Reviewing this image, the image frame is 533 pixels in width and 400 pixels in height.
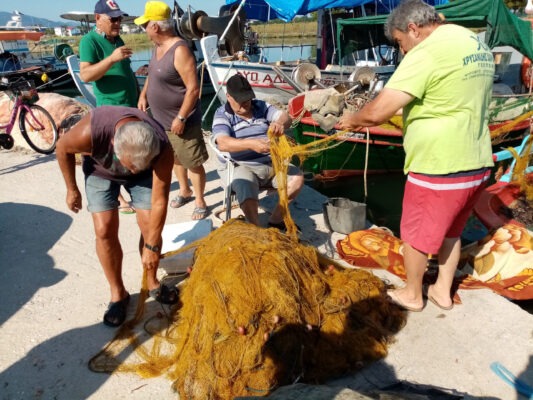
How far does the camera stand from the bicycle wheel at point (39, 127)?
6.97 metres

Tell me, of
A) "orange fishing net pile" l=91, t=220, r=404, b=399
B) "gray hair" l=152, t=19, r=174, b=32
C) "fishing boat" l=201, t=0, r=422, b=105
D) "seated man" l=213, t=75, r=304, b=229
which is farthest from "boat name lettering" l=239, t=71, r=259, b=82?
"orange fishing net pile" l=91, t=220, r=404, b=399

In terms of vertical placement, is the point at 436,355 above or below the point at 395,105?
below

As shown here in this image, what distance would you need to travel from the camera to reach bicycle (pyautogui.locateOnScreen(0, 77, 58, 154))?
694 cm

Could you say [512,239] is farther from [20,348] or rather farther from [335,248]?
[20,348]

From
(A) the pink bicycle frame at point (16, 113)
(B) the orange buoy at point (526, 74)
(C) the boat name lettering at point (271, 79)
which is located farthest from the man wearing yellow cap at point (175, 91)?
(B) the orange buoy at point (526, 74)

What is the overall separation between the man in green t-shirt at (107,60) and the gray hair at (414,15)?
263 cm

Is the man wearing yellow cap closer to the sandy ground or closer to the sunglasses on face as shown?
the sunglasses on face

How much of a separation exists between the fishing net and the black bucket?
1.26m

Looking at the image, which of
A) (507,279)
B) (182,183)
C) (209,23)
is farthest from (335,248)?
(209,23)

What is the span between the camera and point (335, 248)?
3.82 metres

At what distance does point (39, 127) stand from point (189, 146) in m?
4.56

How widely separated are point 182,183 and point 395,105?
122 inches

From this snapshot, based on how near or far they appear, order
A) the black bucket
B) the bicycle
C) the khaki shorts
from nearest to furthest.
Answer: the black bucket
the khaki shorts
the bicycle

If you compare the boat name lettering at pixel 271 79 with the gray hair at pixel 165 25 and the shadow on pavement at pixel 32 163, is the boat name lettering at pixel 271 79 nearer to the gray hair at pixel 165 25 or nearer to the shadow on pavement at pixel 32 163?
the shadow on pavement at pixel 32 163
